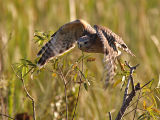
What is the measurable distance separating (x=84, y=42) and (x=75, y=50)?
102 millimetres

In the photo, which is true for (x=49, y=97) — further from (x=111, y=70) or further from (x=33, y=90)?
(x=111, y=70)

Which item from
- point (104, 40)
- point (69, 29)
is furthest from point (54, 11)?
point (104, 40)

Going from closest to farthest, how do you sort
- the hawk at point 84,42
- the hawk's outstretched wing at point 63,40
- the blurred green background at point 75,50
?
the hawk at point 84,42
the hawk's outstretched wing at point 63,40
the blurred green background at point 75,50

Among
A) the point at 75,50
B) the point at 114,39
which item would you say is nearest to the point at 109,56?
the point at 114,39

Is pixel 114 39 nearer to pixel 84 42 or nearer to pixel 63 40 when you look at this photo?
pixel 84 42

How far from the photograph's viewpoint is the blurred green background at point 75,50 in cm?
264

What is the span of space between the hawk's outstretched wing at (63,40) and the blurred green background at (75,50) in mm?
77

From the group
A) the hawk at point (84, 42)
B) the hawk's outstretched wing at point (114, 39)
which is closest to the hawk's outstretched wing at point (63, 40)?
the hawk at point (84, 42)

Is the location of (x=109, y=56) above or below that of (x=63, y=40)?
below

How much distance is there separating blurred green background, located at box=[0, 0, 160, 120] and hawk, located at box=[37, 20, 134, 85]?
0.25 feet

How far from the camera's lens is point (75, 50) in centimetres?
192

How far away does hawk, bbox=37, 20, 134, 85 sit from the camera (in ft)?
5.68

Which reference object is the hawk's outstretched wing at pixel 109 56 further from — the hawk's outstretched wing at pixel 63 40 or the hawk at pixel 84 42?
the hawk's outstretched wing at pixel 63 40

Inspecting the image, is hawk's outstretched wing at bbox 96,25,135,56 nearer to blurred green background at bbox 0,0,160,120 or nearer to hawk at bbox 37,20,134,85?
hawk at bbox 37,20,134,85
